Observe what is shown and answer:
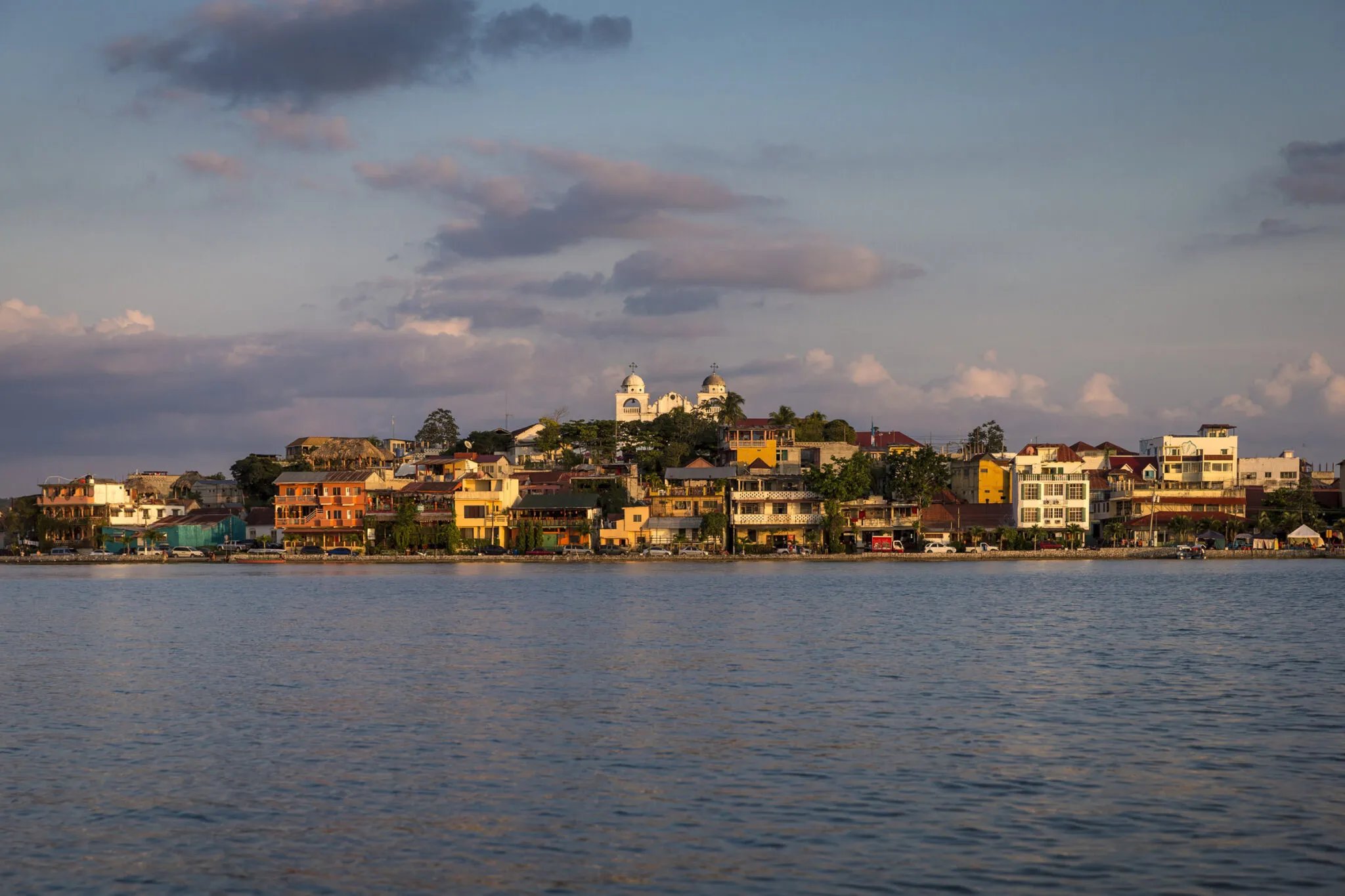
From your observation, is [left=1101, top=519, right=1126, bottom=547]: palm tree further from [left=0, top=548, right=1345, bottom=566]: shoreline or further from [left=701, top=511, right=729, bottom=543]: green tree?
[left=701, top=511, right=729, bottom=543]: green tree

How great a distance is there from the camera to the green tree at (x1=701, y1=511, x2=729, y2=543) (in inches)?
3991

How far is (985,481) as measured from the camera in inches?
4252

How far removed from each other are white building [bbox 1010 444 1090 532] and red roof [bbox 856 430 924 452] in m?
20.5

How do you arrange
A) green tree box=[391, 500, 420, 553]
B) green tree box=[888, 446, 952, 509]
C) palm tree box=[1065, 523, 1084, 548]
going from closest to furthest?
green tree box=[888, 446, 952, 509] → palm tree box=[1065, 523, 1084, 548] → green tree box=[391, 500, 420, 553]

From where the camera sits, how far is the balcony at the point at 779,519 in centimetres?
10162

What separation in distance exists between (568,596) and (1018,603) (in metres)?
19.8

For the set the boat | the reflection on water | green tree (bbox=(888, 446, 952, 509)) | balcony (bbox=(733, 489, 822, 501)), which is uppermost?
green tree (bbox=(888, 446, 952, 509))

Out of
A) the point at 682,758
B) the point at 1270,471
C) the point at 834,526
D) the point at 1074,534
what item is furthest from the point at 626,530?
the point at 682,758

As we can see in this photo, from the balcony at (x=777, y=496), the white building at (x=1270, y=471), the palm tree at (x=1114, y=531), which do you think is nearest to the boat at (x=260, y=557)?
the balcony at (x=777, y=496)

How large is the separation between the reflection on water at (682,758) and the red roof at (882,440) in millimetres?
83158

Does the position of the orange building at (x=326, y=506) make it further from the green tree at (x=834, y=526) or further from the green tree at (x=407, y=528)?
the green tree at (x=834, y=526)

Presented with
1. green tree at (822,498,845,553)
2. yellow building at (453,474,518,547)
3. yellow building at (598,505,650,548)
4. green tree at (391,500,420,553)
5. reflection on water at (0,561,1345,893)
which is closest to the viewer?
reflection on water at (0,561,1345,893)

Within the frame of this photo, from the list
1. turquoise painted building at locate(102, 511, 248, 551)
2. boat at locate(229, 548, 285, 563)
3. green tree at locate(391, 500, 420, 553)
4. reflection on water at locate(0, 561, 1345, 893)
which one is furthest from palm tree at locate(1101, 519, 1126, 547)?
turquoise painted building at locate(102, 511, 248, 551)

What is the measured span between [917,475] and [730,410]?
3337cm
